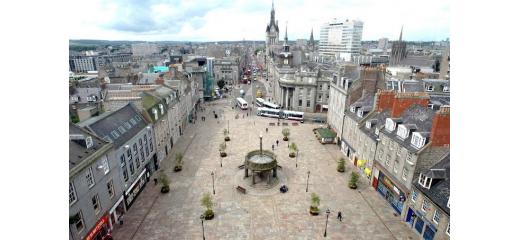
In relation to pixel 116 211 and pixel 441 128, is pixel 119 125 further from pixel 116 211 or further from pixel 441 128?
pixel 441 128

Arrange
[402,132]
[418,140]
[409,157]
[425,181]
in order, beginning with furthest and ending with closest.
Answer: [402,132] → [409,157] → [418,140] → [425,181]

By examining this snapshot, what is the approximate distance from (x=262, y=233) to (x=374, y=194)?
61.4 ft

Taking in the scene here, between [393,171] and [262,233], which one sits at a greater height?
[393,171]

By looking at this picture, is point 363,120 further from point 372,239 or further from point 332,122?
point 372,239

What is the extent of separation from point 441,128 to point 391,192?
11243 mm

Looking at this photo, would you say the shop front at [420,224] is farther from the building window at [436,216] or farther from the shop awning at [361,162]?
the shop awning at [361,162]

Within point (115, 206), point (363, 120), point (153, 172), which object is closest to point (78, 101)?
point (153, 172)

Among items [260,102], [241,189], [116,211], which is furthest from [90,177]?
[260,102]

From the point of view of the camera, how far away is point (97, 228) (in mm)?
27281

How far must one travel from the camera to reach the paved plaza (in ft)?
99.5

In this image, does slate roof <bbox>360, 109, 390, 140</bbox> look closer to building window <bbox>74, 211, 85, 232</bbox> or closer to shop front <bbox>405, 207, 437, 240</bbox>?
shop front <bbox>405, 207, 437, 240</bbox>

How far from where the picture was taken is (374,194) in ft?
125

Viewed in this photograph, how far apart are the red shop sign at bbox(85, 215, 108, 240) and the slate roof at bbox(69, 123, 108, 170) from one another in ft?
24.7

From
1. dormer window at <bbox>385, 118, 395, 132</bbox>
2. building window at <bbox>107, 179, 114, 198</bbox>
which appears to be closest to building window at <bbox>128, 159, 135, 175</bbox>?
building window at <bbox>107, 179, 114, 198</bbox>
